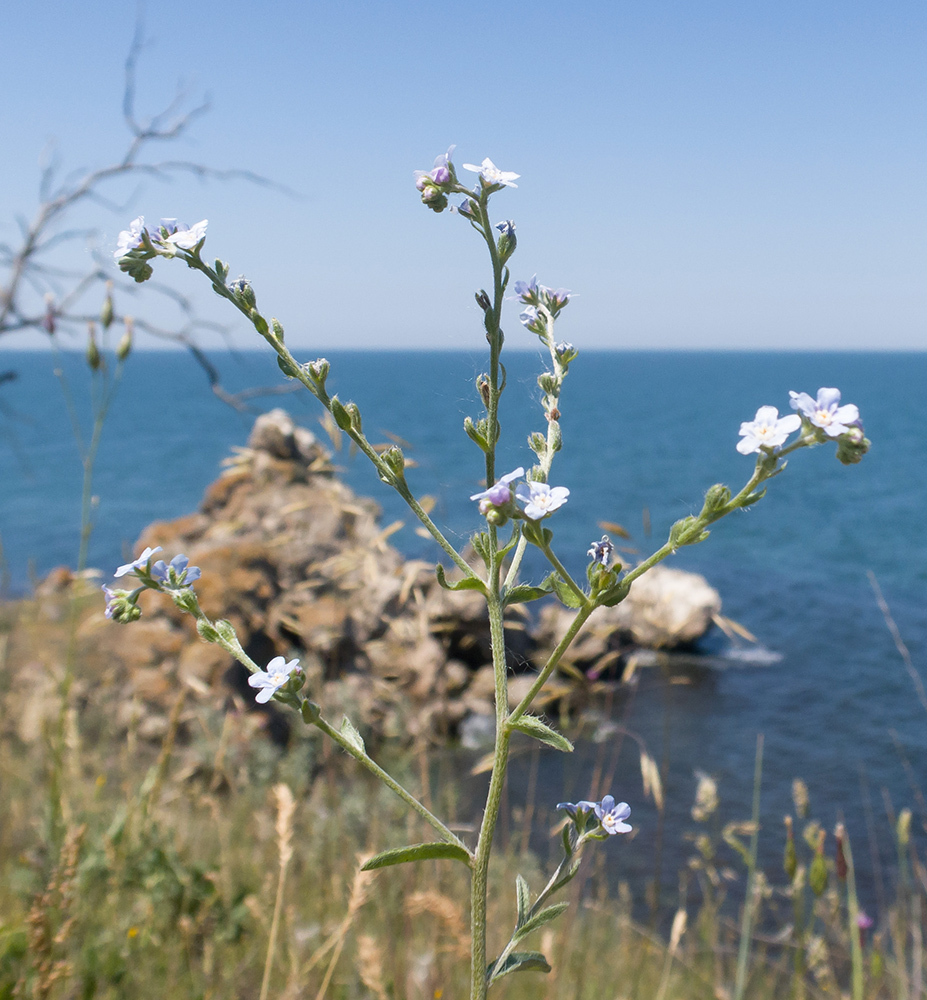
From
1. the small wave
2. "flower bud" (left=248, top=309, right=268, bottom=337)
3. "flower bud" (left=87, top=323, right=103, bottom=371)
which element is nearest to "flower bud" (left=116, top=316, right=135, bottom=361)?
"flower bud" (left=87, top=323, right=103, bottom=371)

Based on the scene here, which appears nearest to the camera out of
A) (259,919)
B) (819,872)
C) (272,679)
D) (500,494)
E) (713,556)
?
(500,494)

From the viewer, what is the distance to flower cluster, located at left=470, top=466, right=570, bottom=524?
1.09 m

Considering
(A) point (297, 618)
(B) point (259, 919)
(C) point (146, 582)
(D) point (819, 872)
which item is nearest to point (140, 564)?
(C) point (146, 582)

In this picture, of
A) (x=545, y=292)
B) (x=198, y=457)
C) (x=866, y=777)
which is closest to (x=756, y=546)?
(x=866, y=777)

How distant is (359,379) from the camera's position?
462 ft

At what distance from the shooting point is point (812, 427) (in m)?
1.15

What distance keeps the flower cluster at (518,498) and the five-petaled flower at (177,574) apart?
0.52 metres

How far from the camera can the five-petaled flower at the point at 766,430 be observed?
1111mm

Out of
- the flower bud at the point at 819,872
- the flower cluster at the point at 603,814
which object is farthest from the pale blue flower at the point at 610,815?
the flower bud at the point at 819,872

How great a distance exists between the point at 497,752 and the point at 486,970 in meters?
0.32

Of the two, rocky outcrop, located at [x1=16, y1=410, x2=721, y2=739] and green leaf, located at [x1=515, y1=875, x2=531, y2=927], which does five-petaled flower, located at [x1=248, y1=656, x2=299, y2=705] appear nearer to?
green leaf, located at [x1=515, y1=875, x2=531, y2=927]

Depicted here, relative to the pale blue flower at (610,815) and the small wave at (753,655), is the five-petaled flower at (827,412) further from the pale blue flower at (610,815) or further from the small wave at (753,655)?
the small wave at (753,655)

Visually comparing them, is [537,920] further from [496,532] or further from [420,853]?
[496,532]

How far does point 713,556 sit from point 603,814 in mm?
26956
